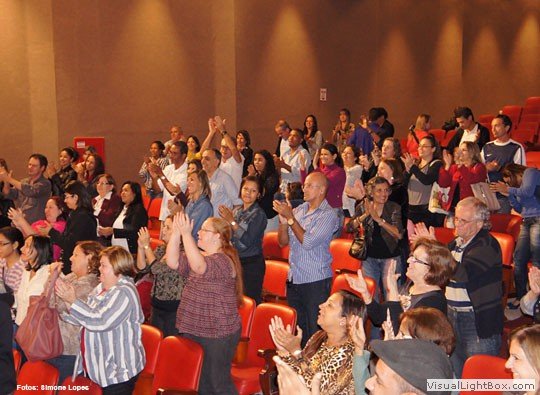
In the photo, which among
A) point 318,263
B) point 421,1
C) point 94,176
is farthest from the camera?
point 421,1

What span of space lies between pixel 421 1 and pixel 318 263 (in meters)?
12.1

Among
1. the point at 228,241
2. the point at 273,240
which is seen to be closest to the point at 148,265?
the point at 228,241

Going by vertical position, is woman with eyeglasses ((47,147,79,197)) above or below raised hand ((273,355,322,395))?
above

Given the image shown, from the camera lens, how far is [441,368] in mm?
2633

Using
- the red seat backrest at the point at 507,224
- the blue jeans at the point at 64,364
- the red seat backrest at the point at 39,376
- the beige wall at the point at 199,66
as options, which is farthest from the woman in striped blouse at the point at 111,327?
the beige wall at the point at 199,66

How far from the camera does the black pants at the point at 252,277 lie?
605 centimetres

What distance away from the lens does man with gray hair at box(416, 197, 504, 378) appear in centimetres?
438

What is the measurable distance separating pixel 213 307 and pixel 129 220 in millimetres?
2444

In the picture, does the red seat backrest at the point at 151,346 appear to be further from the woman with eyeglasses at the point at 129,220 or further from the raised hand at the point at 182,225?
the woman with eyeglasses at the point at 129,220

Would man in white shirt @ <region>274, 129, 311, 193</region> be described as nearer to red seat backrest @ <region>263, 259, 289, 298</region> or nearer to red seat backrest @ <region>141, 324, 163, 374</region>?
red seat backrest @ <region>263, 259, 289, 298</region>

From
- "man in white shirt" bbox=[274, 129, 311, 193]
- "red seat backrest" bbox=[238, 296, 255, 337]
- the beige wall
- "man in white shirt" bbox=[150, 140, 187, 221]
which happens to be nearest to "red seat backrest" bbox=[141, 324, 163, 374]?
"red seat backrest" bbox=[238, 296, 255, 337]

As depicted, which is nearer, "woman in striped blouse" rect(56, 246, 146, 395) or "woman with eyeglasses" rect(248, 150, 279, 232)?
"woman in striped blouse" rect(56, 246, 146, 395)

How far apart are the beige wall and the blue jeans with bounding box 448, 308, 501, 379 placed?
7.67 meters

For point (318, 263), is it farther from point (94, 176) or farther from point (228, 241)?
point (94, 176)
